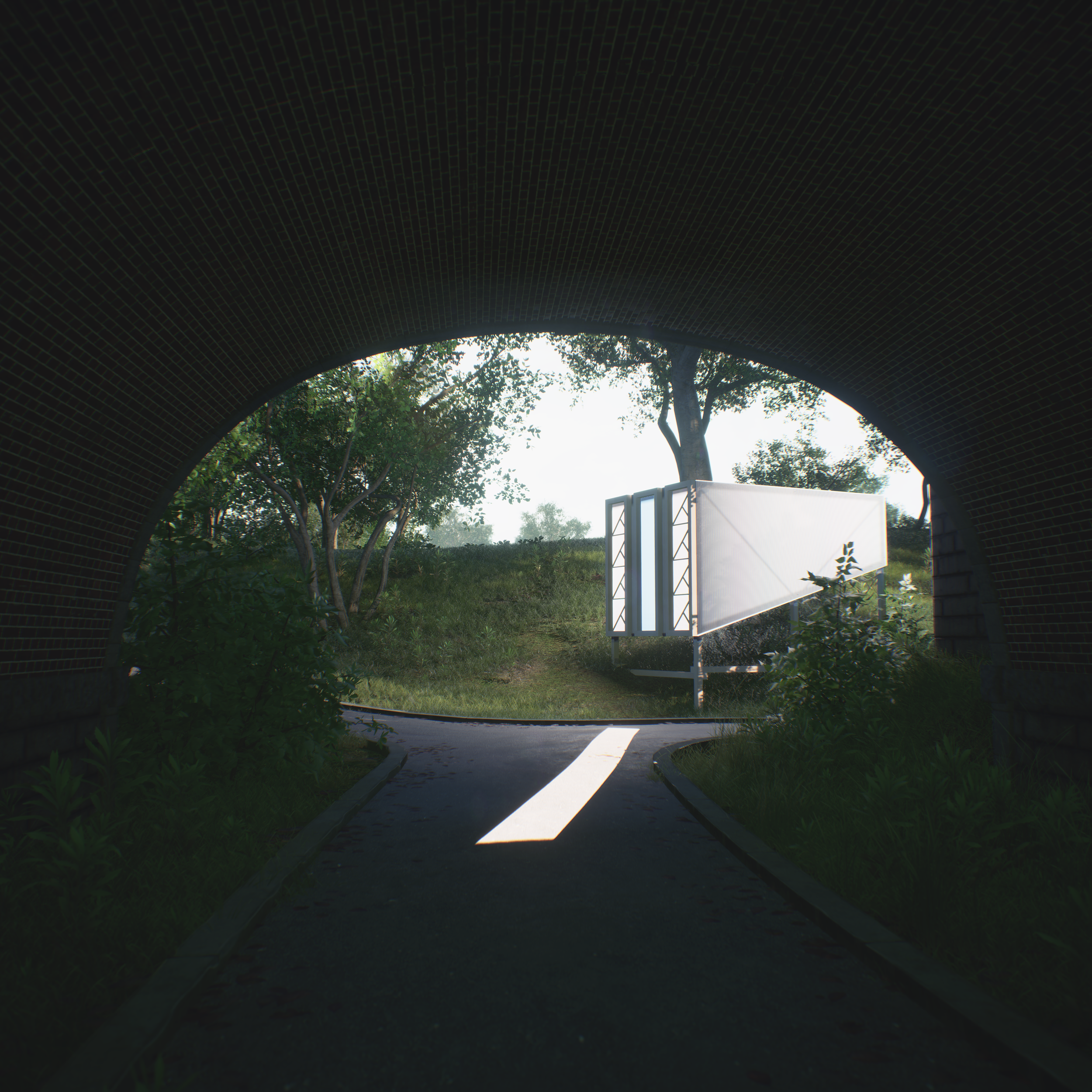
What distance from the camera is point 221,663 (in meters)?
6.34

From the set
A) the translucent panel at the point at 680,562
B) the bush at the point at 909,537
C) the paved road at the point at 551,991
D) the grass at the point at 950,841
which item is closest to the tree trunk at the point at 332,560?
the translucent panel at the point at 680,562

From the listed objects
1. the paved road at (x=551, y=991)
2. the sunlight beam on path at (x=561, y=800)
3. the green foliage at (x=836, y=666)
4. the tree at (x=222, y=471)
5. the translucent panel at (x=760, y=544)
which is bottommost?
the sunlight beam on path at (x=561, y=800)

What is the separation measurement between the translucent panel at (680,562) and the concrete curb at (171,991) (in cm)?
1077

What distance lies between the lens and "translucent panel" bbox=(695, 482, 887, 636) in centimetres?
1495

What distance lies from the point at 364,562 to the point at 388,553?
32.2 inches

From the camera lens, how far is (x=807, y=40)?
455 centimetres

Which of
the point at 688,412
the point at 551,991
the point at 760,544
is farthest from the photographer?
the point at 688,412

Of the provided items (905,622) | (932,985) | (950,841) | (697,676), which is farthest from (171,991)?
(697,676)

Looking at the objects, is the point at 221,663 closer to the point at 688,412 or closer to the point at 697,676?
the point at 697,676

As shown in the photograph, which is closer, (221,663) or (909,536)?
(221,663)

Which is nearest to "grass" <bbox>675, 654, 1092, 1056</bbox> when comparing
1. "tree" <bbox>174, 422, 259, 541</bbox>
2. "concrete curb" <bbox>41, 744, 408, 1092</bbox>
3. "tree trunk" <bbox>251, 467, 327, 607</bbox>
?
"concrete curb" <bbox>41, 744, 408, 1092</bbox>

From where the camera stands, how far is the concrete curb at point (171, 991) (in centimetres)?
252

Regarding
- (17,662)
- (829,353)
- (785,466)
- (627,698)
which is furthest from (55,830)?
(785,466)

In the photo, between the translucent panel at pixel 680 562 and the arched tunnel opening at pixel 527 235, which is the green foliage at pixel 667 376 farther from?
the arched tunnel opening at pixel 527 235
